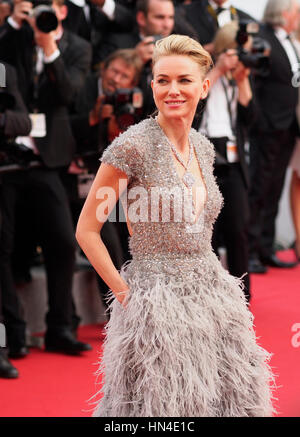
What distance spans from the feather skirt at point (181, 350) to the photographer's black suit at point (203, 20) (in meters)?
2.77

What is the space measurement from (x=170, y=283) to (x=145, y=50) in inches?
92.5

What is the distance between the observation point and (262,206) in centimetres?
596

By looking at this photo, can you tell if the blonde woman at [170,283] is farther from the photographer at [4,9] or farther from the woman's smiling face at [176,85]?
the photographer at [4,9]

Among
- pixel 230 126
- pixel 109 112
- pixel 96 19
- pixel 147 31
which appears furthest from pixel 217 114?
pixel 96 19

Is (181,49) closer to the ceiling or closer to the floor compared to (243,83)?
closer to the floor

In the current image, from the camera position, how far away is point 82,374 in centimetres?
358

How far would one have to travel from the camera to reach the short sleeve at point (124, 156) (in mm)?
2072

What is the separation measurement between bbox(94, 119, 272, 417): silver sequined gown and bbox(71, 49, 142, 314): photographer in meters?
1.69

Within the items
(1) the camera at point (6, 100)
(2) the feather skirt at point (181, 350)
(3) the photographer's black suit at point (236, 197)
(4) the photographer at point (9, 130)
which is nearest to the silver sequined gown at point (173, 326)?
(2) the feather skirt at point (181, 350)

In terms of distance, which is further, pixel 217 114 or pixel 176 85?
pixel 217 114

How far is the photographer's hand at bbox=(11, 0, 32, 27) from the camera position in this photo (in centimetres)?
394

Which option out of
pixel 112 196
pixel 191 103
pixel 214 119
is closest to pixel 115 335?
pixel 112 196

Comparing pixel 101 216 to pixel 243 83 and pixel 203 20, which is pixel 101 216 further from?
pixel 203 20

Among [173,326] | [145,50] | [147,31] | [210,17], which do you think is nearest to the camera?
[173,326]
